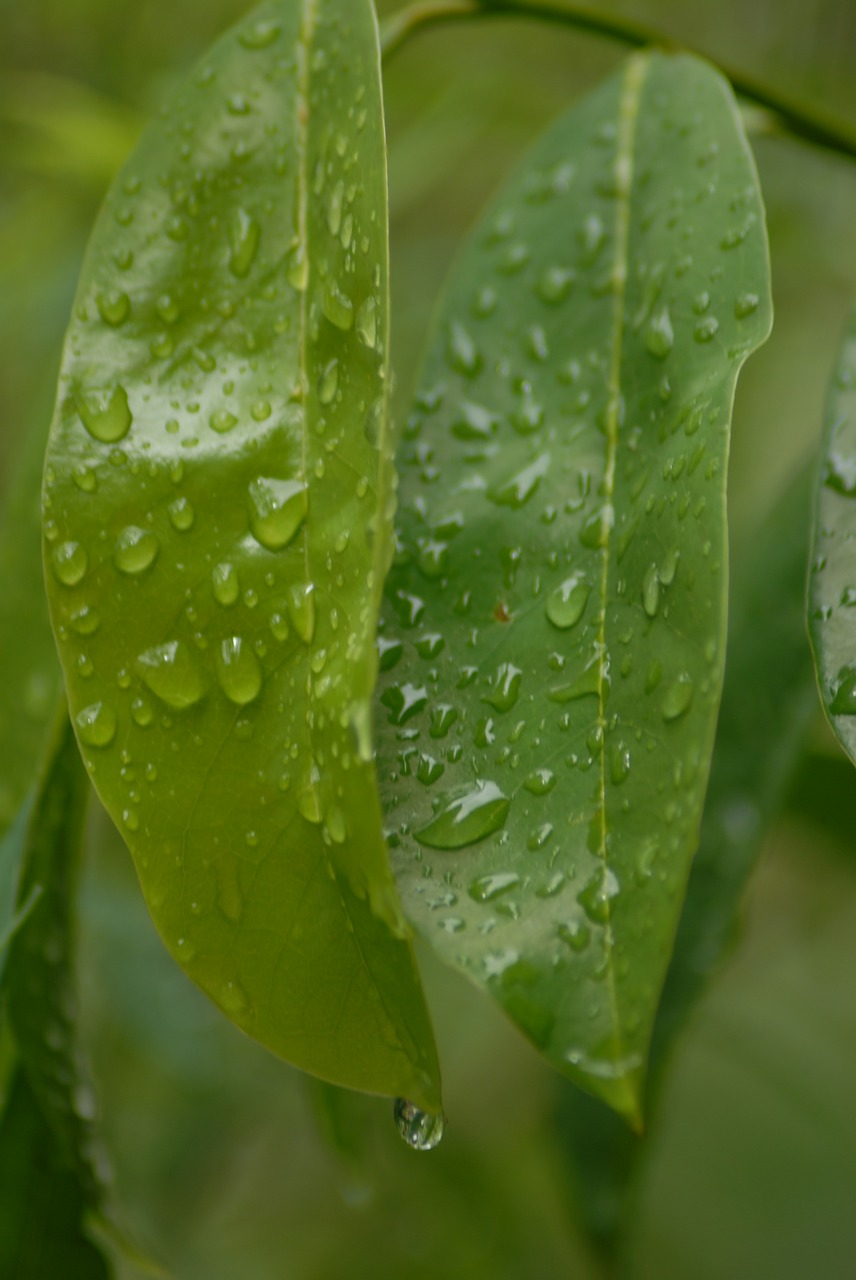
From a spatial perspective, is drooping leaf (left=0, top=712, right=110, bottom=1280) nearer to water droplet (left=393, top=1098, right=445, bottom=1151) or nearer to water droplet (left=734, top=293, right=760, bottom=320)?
water droplet (left=393, top=1098, right=445, bottom=1151)

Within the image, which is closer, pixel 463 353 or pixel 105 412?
pixel 105 412

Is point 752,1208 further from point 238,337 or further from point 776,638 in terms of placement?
point 238,337

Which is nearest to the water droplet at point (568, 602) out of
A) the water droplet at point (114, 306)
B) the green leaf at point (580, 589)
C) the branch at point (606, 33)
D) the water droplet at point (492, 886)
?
the green leaf at point (580, 589)

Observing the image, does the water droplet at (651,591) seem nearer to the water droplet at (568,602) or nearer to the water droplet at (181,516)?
the water droplet at (568,602)

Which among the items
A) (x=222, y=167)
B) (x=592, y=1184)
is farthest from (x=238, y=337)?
(x=592, y=1184)

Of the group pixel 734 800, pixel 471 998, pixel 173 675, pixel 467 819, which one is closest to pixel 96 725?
pixel 173 675

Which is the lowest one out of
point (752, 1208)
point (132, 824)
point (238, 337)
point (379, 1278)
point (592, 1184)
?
point (752, 1208)

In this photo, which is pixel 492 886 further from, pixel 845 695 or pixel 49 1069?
pixel 49 1069

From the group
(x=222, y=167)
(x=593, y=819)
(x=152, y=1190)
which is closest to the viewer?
(x=593, y=819)
